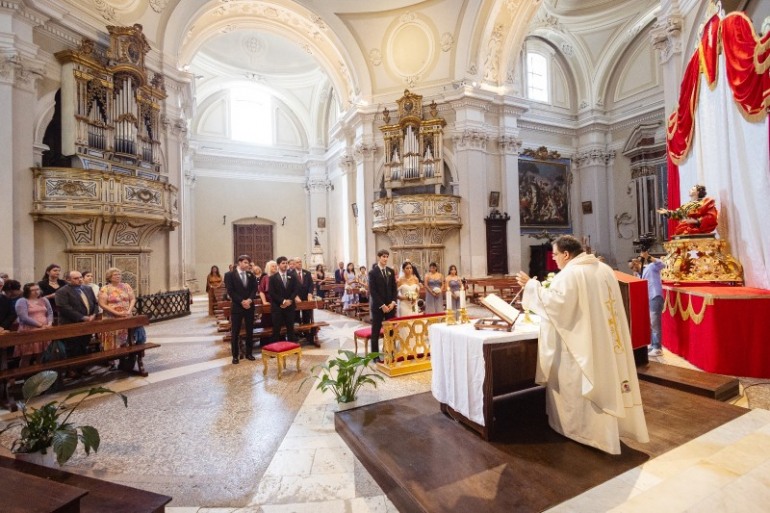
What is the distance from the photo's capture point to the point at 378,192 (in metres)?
14.3

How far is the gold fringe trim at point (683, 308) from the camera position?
15.1 feet

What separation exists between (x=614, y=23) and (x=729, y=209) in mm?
14075

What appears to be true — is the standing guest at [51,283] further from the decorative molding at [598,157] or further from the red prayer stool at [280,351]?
the decorative molding at [598,157]

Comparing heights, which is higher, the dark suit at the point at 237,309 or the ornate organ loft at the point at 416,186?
the ornate organ loft at the point at 416,186

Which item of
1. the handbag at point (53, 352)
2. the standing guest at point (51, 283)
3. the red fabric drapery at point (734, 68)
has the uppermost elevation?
the red fabric drapery at point (734, 68)

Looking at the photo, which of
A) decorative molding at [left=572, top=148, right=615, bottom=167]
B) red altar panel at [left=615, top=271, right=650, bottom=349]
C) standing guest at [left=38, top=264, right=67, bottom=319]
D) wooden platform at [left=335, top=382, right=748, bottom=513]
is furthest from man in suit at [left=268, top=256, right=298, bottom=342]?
decorative molding at [left=572, top=148, right=615, bottom=167]

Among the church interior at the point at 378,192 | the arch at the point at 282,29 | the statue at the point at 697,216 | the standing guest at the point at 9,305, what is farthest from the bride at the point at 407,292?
the arch at the point at 282,29

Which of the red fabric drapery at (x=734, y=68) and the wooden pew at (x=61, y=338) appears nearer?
the wooden pew at (x=61, y=338)

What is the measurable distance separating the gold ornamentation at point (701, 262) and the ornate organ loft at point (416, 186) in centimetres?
767

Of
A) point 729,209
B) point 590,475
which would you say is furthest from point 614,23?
point 590,475

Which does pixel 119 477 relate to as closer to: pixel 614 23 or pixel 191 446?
pixel 191 446

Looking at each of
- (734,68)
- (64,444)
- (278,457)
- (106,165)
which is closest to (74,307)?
(64,444)

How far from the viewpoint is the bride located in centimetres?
663

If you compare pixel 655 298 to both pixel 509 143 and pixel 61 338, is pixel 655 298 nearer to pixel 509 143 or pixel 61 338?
pixel 61 338
